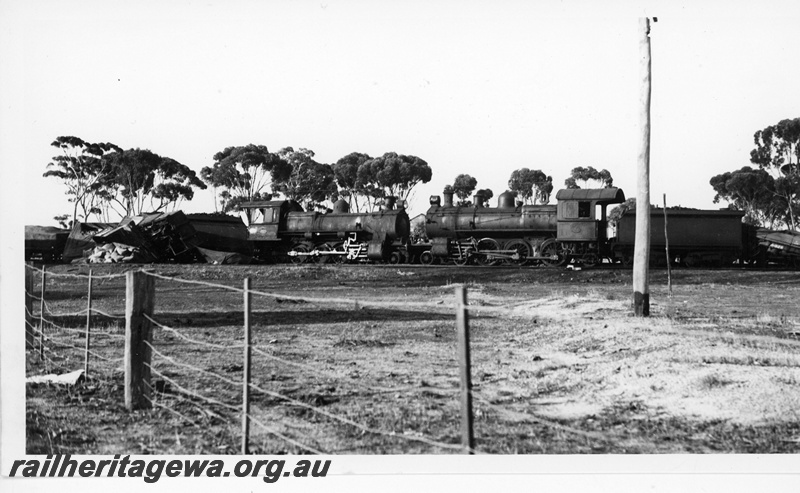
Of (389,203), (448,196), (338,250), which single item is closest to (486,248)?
(448,196)

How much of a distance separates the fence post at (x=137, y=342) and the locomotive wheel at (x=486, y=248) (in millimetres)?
18594

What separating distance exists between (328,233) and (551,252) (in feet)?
28.0

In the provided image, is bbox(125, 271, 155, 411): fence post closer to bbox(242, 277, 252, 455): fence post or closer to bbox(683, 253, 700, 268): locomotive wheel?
bbox(242, 277, 252, 455): fence post

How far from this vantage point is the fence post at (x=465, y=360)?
154 inches

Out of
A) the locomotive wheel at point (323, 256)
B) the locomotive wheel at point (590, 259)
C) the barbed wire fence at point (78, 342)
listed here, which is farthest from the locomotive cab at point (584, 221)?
the barbed wire fence at point (78, 342)

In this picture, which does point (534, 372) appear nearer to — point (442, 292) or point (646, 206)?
point (646, 206)

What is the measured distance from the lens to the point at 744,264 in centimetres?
2536

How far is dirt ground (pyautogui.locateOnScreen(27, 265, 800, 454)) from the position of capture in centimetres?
569

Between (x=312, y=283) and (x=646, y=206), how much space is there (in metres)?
10.7

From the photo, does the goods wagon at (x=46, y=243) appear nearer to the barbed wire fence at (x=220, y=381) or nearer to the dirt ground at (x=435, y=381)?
the dirt ground at (x=435, y=381)

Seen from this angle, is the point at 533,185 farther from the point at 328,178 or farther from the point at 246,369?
the point at 246,369

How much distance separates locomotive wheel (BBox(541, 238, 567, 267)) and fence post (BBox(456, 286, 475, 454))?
19877mm

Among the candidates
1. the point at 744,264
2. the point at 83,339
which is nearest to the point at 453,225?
the point at 744,264

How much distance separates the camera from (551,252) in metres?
23.9
